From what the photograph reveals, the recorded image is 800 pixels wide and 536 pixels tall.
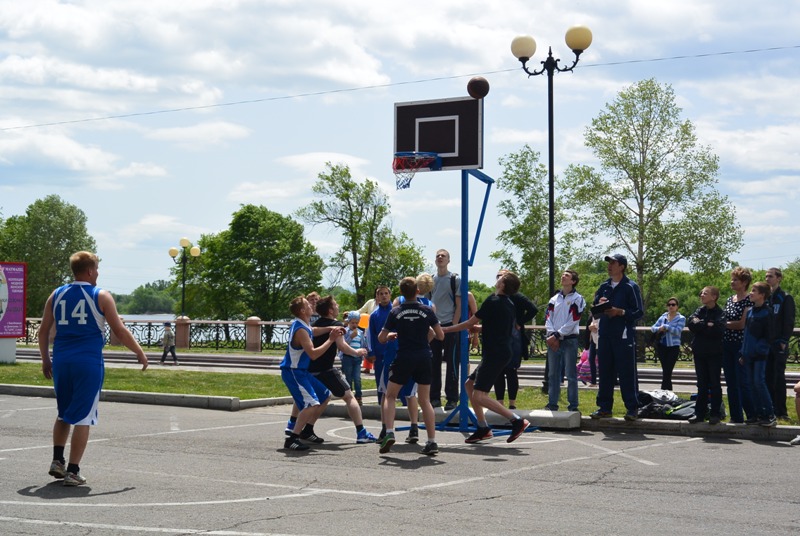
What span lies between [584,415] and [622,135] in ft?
111

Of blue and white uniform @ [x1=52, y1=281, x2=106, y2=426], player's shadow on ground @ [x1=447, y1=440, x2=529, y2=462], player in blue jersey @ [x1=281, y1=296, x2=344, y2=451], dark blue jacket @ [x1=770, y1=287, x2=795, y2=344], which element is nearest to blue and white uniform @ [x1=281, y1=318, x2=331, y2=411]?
player in blue jersey @ [x1=281, y1=296, x2=344, y2=451]

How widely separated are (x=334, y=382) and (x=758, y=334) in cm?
493

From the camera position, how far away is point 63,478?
26.7ft

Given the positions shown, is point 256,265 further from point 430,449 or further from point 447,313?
point 430,449

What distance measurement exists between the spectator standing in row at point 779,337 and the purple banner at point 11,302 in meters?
20.2

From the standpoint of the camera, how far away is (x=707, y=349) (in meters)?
12.1

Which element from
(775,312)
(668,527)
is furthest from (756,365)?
(668,527)

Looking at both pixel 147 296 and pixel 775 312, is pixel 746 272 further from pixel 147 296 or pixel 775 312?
pixel 147 296

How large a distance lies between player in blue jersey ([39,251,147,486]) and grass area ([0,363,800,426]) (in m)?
7.10

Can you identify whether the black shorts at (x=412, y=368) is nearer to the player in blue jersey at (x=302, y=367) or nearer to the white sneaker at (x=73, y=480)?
the player in blue jersey at (x=302, y=367)

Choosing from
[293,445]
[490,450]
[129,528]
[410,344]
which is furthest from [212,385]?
[129,528]

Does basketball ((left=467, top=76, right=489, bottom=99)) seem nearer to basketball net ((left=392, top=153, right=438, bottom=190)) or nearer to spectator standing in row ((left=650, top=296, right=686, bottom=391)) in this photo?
basketball net ((left=392, top=153, right=438, bottom=190))

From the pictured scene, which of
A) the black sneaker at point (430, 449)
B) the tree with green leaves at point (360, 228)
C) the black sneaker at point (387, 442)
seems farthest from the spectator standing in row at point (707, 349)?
the tree with green leaves at point (360, 228)

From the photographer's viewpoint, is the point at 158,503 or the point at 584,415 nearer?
the point at 158,503
